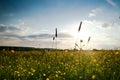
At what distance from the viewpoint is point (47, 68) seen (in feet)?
27.5

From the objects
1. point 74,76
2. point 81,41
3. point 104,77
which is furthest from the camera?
point 81,41

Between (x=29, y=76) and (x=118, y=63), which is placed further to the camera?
(x=118, y=63)

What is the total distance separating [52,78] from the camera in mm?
6508

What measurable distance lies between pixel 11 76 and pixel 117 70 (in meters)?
3.39

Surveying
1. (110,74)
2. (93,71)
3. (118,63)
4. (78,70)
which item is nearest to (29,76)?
(78,70)

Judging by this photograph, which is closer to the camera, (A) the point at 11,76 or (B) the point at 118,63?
(A) the point at 11,76

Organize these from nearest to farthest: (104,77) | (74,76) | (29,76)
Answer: (104,77)
(74,76)
(29,76)

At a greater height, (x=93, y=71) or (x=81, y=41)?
(x=81, y=41)

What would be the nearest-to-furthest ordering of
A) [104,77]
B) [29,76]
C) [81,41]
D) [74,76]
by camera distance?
[104,77], [74,76], [29,76], [81,41]

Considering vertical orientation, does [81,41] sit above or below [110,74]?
above

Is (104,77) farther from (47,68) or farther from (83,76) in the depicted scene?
(47,68)

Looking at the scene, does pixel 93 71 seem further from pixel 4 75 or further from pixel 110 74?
A: pixel 4 75

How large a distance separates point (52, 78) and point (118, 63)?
2.75 meters

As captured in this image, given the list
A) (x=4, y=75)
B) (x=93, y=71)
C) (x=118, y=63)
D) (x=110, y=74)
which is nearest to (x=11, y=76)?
(x=4, y=75)
